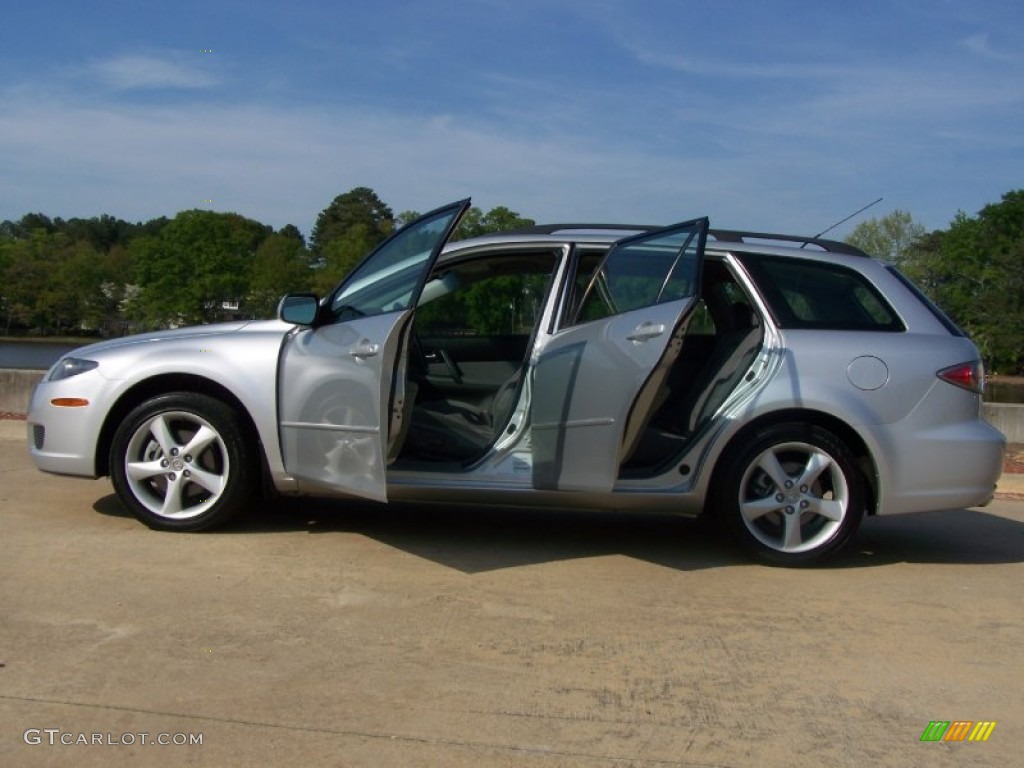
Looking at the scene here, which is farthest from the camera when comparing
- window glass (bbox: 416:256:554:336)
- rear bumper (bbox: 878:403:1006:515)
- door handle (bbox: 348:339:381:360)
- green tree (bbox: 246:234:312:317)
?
green tree (bbox: 246:234:312:317)

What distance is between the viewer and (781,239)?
5840 millimetres

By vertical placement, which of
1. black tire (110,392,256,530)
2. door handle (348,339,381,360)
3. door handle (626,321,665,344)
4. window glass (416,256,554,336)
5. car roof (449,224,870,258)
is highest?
car roof (449,224,870,258)

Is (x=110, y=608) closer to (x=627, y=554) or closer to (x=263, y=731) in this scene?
(x=263, y=731)

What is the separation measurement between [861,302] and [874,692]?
2387mm

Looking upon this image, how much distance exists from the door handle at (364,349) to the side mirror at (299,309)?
0.38 m

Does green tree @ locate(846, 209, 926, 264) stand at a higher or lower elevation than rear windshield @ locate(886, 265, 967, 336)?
higher

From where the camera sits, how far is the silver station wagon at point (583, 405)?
16.6 ft

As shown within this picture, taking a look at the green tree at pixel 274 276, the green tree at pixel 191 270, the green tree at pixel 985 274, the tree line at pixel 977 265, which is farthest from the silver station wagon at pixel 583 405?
the green tree at pixel 985 274

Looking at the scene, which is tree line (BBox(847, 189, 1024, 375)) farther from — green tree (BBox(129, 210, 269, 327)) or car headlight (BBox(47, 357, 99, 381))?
car headlight (BBox(47, 357, 99, 381))

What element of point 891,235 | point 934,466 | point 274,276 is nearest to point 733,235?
point 934,466

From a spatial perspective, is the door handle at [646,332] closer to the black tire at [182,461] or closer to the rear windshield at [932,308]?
the rear windshield at [932,308]

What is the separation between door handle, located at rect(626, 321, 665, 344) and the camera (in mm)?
4866

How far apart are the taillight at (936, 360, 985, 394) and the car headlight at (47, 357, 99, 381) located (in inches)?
176

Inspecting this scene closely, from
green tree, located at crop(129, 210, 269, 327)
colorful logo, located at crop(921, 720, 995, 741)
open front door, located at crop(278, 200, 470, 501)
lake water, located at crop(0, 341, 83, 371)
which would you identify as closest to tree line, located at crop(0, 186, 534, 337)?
green tree, located at crop(129, 210, 269, 327)
